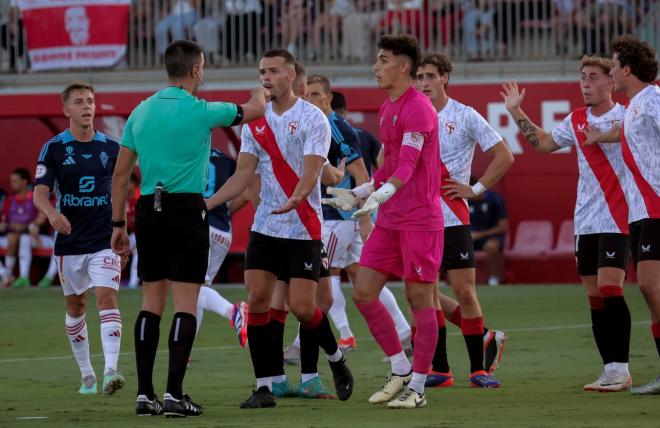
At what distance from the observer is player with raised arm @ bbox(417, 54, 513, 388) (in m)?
10.5

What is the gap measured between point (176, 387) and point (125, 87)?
17.8 meters

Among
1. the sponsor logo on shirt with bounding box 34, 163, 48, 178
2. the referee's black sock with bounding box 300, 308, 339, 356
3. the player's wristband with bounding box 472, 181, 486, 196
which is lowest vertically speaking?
the referee's black sock with bounding box 300, 308, 339, 356

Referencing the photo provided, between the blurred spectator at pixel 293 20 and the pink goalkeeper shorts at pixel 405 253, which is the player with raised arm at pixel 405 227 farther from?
the blurred spectator at pixel 293 20

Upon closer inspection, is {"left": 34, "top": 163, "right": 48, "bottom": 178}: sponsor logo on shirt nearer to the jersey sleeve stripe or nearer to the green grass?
the green grass

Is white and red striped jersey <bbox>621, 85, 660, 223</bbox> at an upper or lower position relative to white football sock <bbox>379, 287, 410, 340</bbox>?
upper

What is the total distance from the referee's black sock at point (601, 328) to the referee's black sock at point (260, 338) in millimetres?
2557

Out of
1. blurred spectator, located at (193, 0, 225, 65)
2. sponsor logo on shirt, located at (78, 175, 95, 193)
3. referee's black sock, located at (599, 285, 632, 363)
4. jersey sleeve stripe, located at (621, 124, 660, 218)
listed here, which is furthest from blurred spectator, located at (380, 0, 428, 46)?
jersey sleeve stripe, located at (621, 124, 660, 218)

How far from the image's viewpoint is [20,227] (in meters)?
24.0

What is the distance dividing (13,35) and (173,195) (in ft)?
61.7

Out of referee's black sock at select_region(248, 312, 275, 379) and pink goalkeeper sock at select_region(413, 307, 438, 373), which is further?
referee's black sock at select_region(248, 312, 275, 379)

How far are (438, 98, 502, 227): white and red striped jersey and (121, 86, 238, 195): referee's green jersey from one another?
8.18 feet

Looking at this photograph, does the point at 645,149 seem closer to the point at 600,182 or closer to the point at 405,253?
the point at 600,182

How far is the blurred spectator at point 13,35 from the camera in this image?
26266 mm

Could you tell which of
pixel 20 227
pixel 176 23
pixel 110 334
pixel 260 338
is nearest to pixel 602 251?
pixel 260 338
